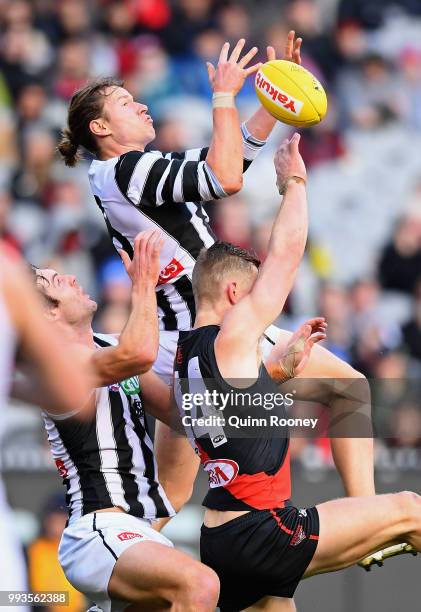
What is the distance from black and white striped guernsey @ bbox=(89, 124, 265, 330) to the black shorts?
3.97ft

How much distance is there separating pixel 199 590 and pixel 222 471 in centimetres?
56

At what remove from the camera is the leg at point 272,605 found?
18.0 feet

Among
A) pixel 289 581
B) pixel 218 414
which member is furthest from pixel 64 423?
pixel 289 581

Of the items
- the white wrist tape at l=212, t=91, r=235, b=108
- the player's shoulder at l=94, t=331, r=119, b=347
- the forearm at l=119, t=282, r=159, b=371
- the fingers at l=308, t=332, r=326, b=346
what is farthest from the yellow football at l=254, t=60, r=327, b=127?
the player's shoulder at l=94, t=331, r=119, b=347

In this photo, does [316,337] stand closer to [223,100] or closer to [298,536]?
[298,536]

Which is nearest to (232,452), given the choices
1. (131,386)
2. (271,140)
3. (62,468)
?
(131,386)

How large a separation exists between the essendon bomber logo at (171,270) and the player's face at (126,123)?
2.26ft

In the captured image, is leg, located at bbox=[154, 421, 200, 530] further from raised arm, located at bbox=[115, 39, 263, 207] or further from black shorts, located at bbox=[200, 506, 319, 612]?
raised arm, located at bbox=[115, 39, 263, 207]

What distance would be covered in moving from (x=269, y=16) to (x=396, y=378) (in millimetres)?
5031

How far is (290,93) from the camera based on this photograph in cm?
571

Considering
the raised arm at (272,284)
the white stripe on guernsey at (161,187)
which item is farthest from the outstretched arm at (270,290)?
the white stripe on guernsey at (161,187)

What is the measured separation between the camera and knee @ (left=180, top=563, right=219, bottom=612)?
5.21m

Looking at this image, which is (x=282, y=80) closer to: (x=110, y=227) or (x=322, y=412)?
(x=110, y=227)

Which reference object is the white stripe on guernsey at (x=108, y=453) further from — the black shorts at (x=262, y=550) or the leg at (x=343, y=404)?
the leg at (x=343, y=404)
